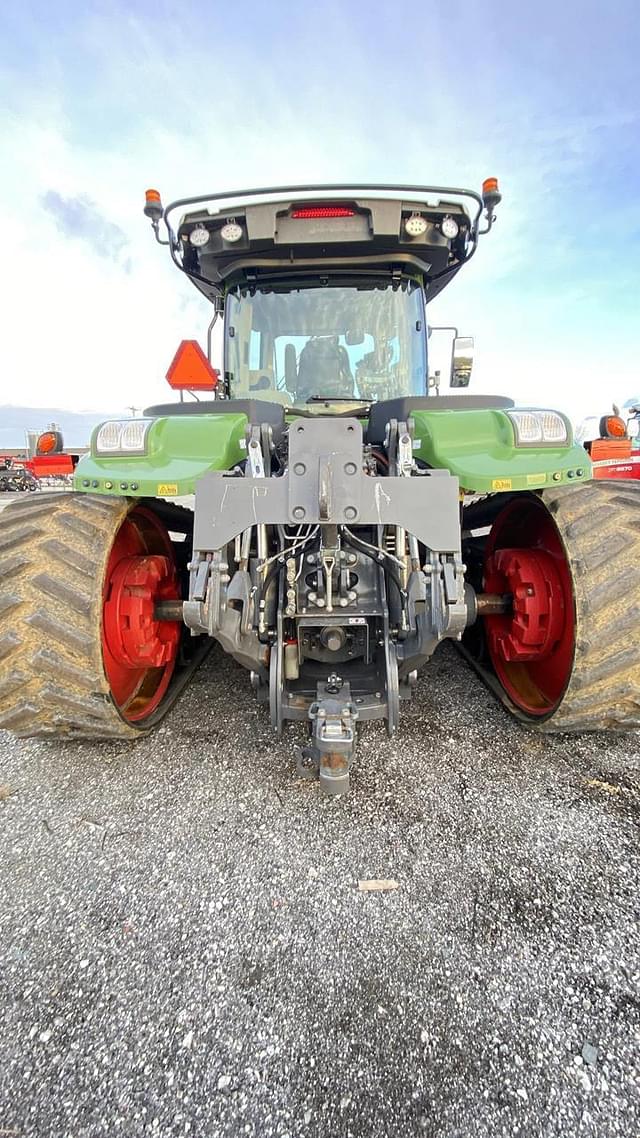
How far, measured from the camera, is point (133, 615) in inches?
93.3

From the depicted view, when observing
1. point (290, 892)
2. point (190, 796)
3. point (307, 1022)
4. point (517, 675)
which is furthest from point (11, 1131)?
point (517, 675)

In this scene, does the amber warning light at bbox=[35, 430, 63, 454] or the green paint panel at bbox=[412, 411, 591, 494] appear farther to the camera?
the amber warning light at bbox=[35, 430, 63, 454]

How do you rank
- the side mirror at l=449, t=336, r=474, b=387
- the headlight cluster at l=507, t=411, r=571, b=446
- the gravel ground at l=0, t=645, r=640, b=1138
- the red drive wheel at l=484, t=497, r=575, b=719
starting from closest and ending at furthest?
1. the gravel ground at l=0, t=645, r=640, b=1138
2. the headlight cluster at l=507, t=411, r=571, b=446
3. the red drive wheel at l=484, t=497, r=575, b=719
4. the side mirror at l=449, t=336, r=474, b=387

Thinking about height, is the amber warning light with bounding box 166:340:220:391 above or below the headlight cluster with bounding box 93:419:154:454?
above

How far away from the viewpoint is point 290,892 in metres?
1.70

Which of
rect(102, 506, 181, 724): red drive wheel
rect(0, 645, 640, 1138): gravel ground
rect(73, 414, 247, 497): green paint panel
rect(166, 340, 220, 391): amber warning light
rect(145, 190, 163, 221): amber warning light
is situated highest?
rect(145, 190, 163, 221): amber warning light

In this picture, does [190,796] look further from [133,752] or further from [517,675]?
[517,675]

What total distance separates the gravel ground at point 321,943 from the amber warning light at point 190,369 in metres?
2.27

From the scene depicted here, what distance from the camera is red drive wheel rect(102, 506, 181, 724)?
93.3 inches

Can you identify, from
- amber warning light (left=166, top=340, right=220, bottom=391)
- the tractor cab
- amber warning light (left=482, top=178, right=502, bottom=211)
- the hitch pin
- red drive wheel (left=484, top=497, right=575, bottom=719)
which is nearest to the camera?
the hitch pin

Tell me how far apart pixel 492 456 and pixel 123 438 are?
1.53 m

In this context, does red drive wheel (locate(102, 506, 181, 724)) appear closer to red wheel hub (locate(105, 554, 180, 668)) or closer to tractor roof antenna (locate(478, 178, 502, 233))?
red wheel hub (locate(105, 554, 180, 668))

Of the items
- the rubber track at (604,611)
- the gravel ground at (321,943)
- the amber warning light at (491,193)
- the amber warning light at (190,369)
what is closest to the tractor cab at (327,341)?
the amber warning light at (190,369)

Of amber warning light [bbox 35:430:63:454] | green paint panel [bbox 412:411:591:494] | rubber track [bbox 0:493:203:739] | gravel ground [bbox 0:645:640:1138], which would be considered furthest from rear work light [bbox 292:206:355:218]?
gravel ground [bbox 0:645:640:1138]
